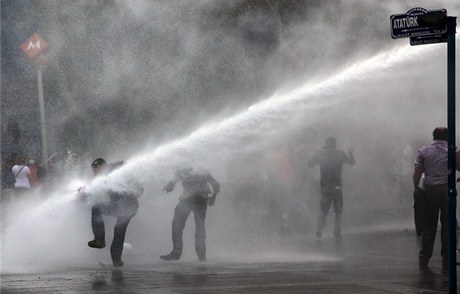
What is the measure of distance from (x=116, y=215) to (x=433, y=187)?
13.2 feet

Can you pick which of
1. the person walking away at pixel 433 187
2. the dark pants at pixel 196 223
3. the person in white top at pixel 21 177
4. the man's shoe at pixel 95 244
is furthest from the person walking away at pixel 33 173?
the person walking away at pixel 433 187

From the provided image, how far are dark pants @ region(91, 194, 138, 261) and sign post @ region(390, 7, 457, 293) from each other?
16.7ft

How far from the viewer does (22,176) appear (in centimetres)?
1939

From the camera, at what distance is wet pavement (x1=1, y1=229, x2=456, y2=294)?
913cm

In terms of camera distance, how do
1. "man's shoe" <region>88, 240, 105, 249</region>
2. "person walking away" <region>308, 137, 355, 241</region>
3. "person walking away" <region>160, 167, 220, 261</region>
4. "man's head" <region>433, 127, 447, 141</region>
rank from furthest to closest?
"person walking away" <region>308, 137, 355, 241</region> < "person walking away" <region>160, 167, 220, 261</region> < "man's shoe" <region>88, 240, 105, 249</region> < "man's head" <region>433, 127, 447, 141</region>

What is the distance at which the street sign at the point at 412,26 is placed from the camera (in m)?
7.89

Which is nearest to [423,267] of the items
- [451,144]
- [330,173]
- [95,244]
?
[451,144]

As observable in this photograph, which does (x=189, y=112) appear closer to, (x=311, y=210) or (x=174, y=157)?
(x=311, y=210)

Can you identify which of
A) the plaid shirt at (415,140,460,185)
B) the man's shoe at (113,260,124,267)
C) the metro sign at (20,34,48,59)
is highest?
the metro sign at (20,34,48,59)

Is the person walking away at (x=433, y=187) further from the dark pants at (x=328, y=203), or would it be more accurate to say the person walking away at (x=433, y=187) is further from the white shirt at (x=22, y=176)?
the white shirt at (x=22, y=176)

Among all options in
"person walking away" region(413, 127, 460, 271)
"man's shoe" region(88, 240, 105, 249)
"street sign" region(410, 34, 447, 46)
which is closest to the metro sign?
"man's shoe" region(88, 240, 105, 249)

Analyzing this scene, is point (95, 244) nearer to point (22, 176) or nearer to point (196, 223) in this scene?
point (196, 223)

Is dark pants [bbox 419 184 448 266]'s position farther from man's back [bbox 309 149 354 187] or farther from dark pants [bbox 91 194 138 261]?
man's back [bbox 309 149 354 187]

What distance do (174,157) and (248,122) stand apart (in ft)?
4.01
